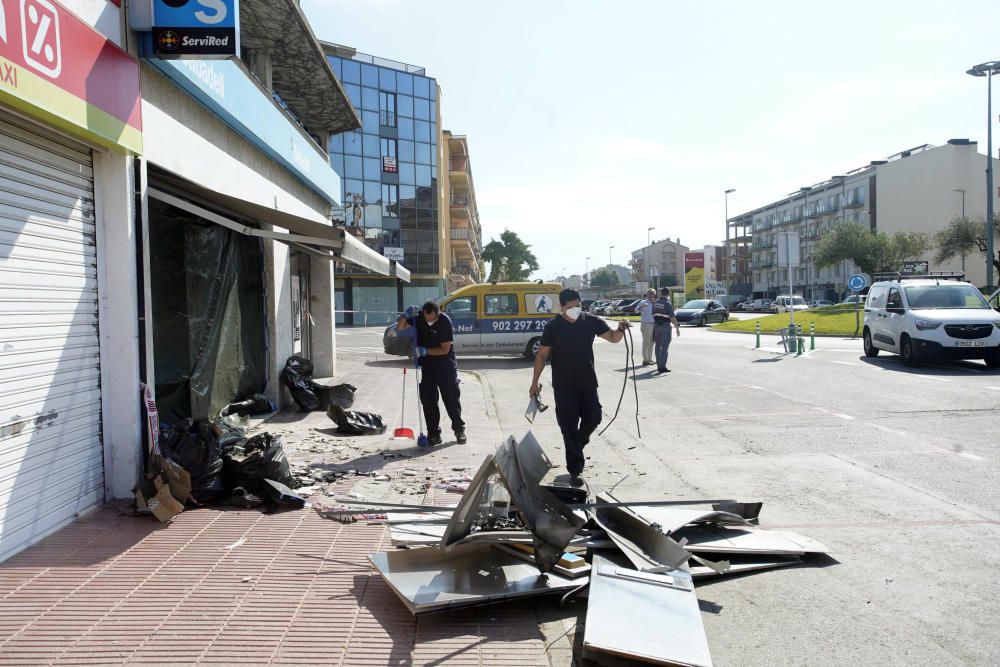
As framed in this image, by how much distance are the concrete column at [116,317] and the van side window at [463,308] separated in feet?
46.5

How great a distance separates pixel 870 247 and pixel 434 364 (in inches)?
2529

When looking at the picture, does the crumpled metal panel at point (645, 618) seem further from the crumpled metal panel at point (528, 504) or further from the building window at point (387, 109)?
the building window at point (387, 109)

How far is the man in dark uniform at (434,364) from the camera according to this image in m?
8.76

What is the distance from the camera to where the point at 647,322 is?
57.2 ft

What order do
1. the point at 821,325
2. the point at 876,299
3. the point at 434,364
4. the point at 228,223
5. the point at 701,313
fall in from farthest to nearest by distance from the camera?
the point at 701,313
the point at 821,325
the point at 876,299
the point at 434,364
the point at 228,223

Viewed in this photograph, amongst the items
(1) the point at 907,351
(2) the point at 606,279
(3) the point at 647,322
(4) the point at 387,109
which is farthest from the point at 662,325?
(2) the point at 606,279

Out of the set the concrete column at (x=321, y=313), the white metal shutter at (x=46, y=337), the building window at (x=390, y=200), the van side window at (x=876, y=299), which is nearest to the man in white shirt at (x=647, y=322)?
the van side window at (x=876, y=299)

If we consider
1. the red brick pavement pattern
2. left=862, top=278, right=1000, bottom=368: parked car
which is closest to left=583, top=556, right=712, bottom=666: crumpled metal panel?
the red brick pavement pattern

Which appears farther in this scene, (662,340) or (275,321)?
(662,340)

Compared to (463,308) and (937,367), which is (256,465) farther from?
(937,367)

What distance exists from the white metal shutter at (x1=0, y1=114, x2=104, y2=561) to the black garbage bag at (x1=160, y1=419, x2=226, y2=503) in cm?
53

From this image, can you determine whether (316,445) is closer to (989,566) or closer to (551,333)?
(551,333)

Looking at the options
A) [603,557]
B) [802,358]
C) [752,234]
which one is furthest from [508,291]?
[752,234]

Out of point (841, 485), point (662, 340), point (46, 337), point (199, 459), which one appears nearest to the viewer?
point (46, 337)
